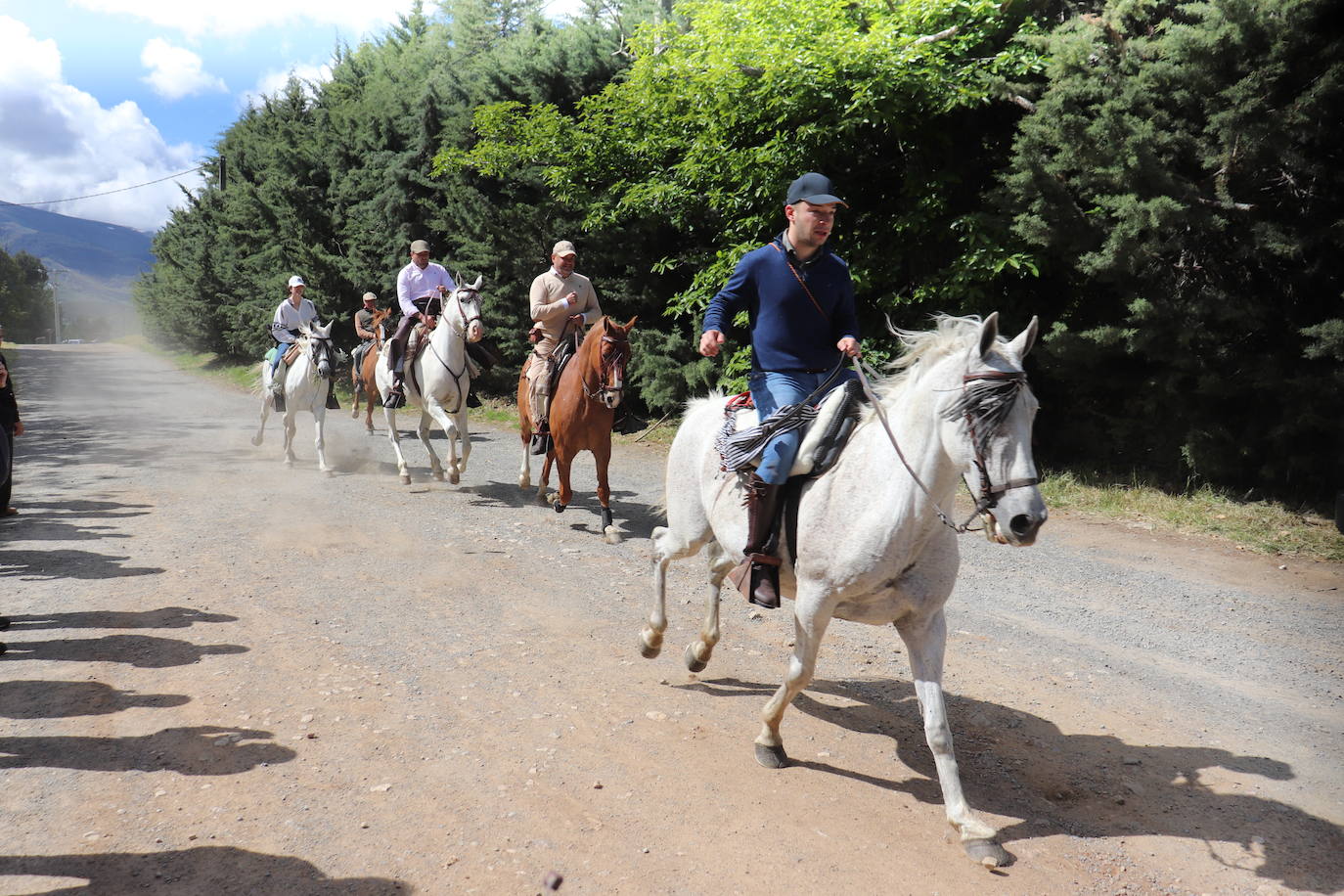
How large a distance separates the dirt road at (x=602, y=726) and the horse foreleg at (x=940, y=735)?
4.4 inches

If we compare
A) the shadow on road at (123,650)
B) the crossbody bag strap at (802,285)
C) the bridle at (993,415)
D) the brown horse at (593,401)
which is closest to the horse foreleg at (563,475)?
the brown horse at (593,401)

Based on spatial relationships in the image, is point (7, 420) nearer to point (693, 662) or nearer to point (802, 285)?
point (693, 662)

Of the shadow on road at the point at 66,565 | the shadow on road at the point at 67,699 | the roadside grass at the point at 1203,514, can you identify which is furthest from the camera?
the roadside grass at the point at 1203,514

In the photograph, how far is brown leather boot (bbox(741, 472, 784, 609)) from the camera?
450 centimetres

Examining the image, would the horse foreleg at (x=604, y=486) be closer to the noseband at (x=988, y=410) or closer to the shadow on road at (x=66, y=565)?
the shadow on road at (x=66, y=565)

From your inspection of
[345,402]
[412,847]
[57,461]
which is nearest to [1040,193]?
[412,847]

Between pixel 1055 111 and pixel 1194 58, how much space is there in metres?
1.50

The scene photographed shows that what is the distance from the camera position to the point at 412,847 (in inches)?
146

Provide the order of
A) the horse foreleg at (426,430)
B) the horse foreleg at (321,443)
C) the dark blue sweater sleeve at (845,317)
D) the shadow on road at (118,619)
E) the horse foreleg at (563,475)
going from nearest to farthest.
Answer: the dark blue sweater sleeve at (845,317) < the shadow on road at (118,619) < the horse foreleg at (563,475) < the horse foreleg at (426,430) < the horse foreleg at (321,443)

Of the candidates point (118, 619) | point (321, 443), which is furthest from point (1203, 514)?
point (321, 443)

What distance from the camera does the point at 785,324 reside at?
4.68 m

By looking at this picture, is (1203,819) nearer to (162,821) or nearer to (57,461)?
(162,821)

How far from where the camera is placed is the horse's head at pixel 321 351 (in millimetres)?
13891

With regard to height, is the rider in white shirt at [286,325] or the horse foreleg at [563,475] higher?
the rider in white shirt at [286,325]
